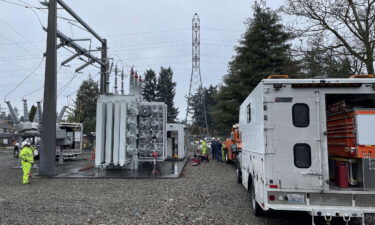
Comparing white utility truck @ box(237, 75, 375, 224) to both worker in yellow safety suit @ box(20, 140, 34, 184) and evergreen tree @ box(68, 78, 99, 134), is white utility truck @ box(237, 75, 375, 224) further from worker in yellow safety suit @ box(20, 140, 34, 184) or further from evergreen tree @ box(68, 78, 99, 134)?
evergreen tree @ box(68, 78, 99, 134)

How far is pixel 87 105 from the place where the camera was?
51156mm

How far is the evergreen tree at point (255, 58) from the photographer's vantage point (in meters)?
25.8

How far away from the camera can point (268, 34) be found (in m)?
26.7

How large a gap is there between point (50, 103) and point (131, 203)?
853 cm

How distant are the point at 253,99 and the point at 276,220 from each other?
284 centimetres

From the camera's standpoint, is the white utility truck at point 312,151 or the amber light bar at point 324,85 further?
the amber light bar at point 324,85

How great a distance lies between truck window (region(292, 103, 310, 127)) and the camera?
5969mm

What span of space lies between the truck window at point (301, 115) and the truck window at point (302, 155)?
41 cm

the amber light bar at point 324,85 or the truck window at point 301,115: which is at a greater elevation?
the amber light bar at point 324,85

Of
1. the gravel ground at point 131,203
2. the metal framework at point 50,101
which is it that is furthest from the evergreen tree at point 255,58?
the metal framework at point 50,101

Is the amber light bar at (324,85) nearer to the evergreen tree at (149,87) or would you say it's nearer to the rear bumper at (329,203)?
the rear bumper at (329,203)

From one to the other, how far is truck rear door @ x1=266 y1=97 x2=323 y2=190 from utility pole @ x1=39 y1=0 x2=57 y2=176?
485 inches

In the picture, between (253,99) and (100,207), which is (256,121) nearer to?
(253,99)

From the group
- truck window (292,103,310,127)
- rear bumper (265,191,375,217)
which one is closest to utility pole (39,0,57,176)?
rear bumper (265,191,375,217)
